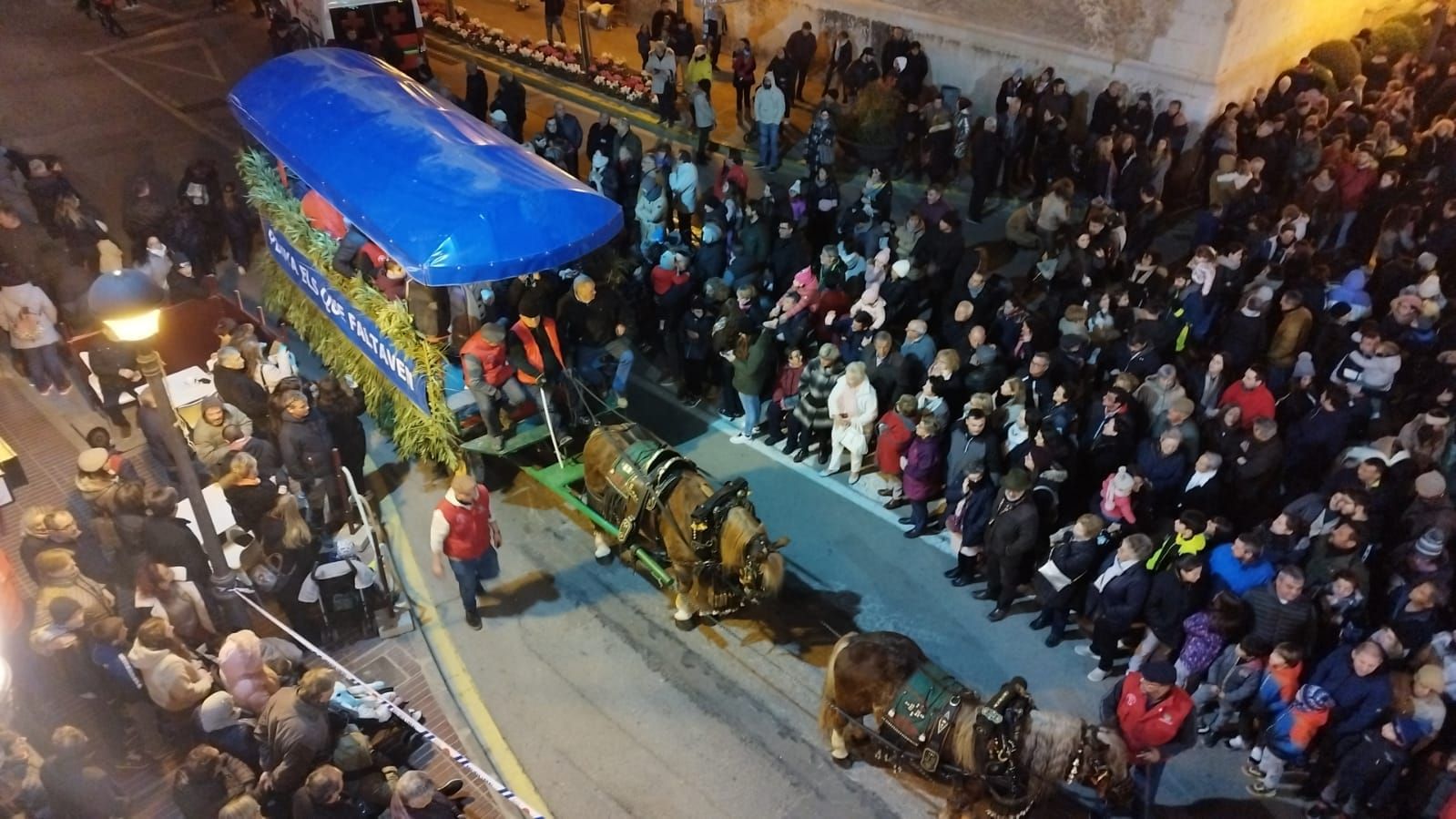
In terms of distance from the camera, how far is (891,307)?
33.9 ft

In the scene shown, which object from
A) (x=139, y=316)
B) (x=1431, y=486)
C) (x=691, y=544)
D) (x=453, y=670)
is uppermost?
(x=139, y=316)

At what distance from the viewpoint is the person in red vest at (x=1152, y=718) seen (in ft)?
19.5

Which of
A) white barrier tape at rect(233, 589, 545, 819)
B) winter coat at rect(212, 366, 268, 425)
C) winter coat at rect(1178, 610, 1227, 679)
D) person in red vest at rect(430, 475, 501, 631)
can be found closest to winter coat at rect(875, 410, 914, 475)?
winter coat at rect(1178, 610, 1227, 679)

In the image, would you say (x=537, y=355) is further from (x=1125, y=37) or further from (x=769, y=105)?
(x=1125, y=37)

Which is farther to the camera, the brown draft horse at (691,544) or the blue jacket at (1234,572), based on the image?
the brown draft horse at (691,544)

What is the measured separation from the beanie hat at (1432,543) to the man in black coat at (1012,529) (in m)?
2.47

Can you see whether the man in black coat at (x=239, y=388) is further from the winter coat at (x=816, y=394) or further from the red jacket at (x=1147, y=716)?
the red jacket at (x=1147, y=716)

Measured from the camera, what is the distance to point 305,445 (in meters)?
8.25

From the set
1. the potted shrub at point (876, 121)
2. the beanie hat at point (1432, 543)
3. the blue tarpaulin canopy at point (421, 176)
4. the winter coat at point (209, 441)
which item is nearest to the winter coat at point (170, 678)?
the winter coat at point (209, 441)

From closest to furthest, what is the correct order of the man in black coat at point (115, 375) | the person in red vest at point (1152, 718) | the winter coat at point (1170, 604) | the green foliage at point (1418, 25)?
1. the person in red vest at point (1152, 718)
2. the winter coat at point (1170, 604)
3. the man in black coat at point (115, 375)
4. the green foliage at point (1418, 25)

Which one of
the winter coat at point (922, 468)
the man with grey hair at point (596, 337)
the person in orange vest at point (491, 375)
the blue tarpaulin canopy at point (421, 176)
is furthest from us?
the man with grey hair at point (596, 337)

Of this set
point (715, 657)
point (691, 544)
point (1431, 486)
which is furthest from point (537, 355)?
point (1431, 486)

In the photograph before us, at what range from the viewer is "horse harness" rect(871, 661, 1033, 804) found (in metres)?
5.87

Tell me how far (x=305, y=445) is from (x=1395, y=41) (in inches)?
688
